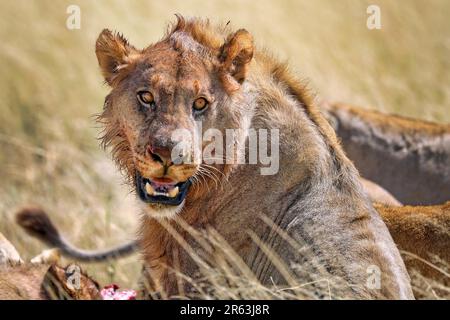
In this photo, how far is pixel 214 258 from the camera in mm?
7488

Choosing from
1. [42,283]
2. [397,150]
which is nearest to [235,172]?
[42,283]

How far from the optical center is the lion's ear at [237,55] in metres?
7.61

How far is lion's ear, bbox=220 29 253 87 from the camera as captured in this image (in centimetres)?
761

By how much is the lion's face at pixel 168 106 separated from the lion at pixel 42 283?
0.76m

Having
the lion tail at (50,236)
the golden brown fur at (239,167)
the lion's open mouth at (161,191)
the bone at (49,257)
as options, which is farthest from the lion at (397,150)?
the lion's open mouth at (161,191)

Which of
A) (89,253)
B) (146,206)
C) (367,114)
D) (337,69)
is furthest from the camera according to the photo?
(337,69)

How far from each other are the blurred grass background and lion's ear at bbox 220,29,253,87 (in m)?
7.67

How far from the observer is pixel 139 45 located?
1641 cm

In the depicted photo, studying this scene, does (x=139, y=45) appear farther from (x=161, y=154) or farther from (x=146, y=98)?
(x=161, y=154)

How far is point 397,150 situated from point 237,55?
160 inches

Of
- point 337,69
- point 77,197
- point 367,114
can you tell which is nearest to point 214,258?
point 367,114
